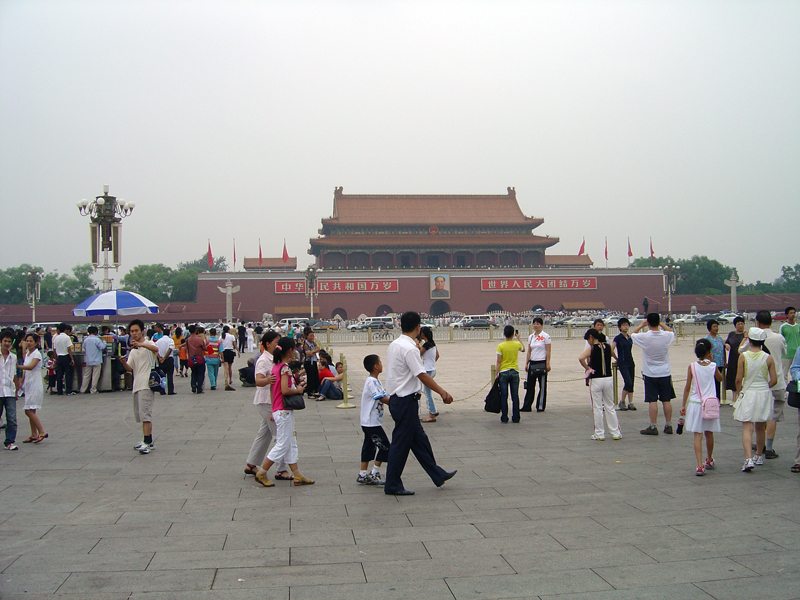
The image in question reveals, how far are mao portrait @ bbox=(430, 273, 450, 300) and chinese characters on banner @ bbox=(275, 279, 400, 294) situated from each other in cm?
238

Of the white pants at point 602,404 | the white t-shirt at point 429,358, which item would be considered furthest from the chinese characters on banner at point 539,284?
the white pants at point 602,404

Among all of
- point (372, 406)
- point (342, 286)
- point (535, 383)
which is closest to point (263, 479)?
point (372, 406)

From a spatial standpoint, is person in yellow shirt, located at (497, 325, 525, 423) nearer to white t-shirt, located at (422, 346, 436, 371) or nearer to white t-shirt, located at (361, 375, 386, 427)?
white t-shirt, located at (422, 346, 436, 371)

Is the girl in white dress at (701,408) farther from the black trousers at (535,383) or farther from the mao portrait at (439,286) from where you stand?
the mao portrait at (439,286)

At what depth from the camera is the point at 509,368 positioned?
24.4ft

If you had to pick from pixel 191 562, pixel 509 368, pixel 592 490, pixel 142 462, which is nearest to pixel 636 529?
pixel 592 490

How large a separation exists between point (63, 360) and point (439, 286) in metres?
33.9

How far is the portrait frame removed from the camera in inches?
1716

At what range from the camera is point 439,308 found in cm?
4447

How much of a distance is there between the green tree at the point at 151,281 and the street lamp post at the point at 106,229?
3713cm

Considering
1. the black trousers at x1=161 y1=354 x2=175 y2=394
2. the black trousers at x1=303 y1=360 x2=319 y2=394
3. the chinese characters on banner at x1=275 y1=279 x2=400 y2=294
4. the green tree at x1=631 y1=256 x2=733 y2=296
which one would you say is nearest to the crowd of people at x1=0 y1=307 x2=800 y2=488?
the black trousers at x1=303 y1=360 x2=319 y2=394

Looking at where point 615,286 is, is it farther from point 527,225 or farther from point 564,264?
point 527,225

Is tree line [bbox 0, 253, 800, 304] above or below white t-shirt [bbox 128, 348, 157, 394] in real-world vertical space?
above

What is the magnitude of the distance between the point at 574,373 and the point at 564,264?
3605cm
